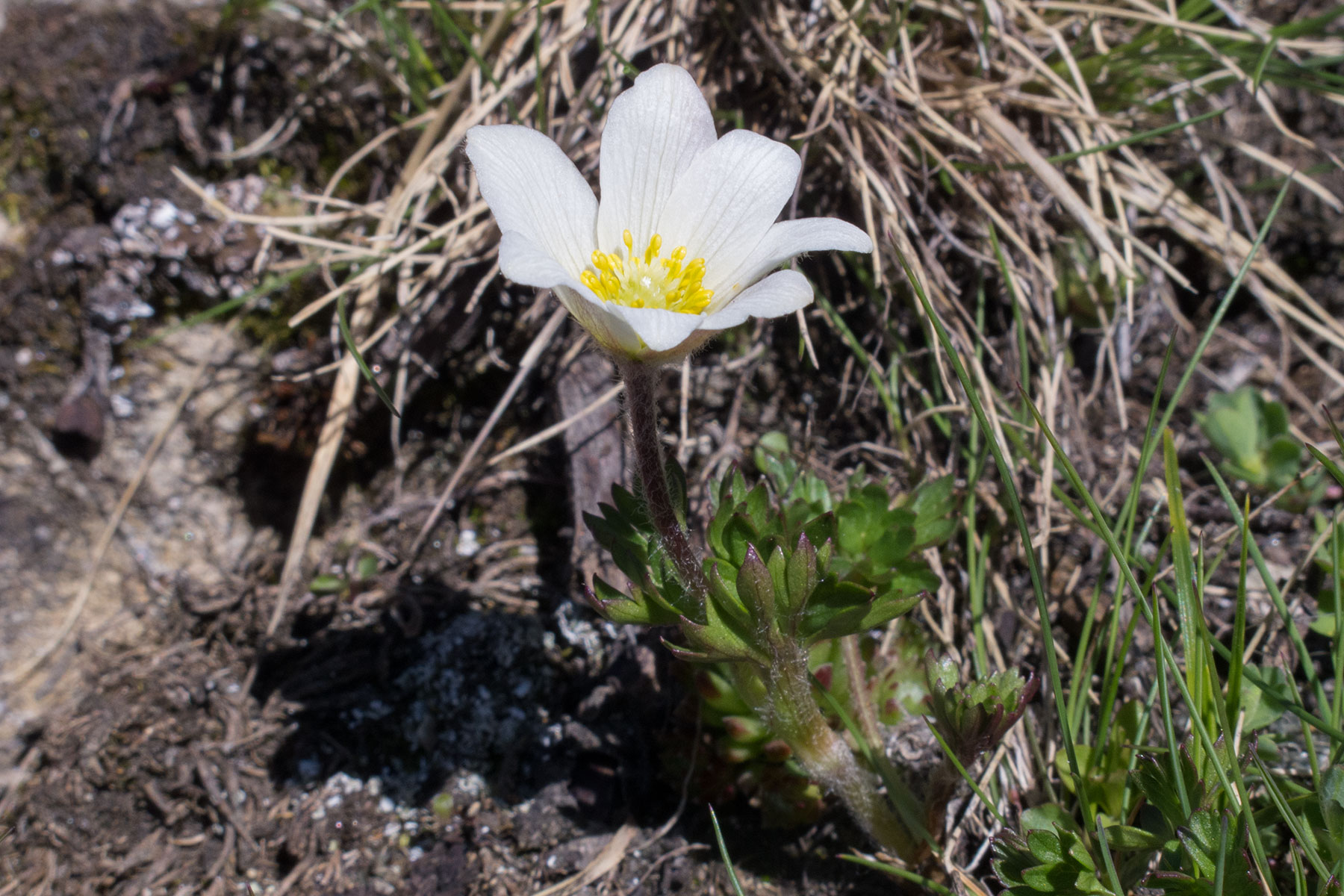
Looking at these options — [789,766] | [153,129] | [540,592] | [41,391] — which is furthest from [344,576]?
[153,129]

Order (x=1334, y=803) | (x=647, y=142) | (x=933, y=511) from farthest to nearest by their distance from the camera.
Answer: (x=933, y=511) < (x=647, y=142) < (x=1334, y=803)

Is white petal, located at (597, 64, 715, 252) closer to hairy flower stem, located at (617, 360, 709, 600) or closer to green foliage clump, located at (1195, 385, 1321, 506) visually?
hairy flower stem, located at (617, 360, 709, 600)

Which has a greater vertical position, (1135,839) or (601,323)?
(601,323)

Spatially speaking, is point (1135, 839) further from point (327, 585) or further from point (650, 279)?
point (327, 585)

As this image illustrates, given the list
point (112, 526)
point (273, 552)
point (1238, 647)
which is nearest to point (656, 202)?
point (1238, 647)

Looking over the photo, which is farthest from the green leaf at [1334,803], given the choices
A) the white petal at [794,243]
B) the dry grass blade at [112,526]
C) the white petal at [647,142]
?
the dry grass blade at [112,526]

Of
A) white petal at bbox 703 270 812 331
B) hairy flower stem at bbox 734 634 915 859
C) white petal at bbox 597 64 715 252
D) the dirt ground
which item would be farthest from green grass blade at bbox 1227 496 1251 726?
white petal at bbox 597 64 715 252

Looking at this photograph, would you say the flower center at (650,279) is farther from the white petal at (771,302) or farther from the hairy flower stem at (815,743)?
the hairy flower stem at (815,743)
